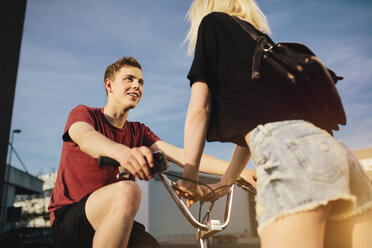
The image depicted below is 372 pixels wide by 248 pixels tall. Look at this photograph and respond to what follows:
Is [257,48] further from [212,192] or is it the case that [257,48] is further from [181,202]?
[181,202]

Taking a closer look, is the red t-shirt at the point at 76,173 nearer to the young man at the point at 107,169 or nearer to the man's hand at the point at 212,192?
the young man at the point at 107,169

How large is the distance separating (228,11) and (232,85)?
1.66 ft

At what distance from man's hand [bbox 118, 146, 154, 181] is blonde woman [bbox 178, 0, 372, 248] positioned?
0.61ft

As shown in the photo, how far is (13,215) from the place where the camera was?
20.6 meters

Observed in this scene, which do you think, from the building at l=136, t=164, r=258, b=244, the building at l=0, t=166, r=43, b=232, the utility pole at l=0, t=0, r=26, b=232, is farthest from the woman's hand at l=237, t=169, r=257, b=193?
the building at l=0, t=166, r=43, b=232

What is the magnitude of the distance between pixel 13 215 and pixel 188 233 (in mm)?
13860

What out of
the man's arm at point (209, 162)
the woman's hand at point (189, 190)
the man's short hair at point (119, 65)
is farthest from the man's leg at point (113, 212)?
the man's short hair at point (119, 65)

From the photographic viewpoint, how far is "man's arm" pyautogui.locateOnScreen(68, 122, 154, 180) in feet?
4.69

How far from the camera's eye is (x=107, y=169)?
8.21ft

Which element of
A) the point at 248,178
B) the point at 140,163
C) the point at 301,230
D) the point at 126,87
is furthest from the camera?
the point at 126,87

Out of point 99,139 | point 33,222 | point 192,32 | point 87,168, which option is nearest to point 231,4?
point 192,32

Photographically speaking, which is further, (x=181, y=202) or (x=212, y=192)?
(x=181, y=202)

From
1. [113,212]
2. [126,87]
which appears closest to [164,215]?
[126,87]

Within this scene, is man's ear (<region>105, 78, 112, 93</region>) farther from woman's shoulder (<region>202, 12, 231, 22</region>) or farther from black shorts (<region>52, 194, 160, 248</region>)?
woman's shoulder (<region>202, 12, 231, 22</region>)
